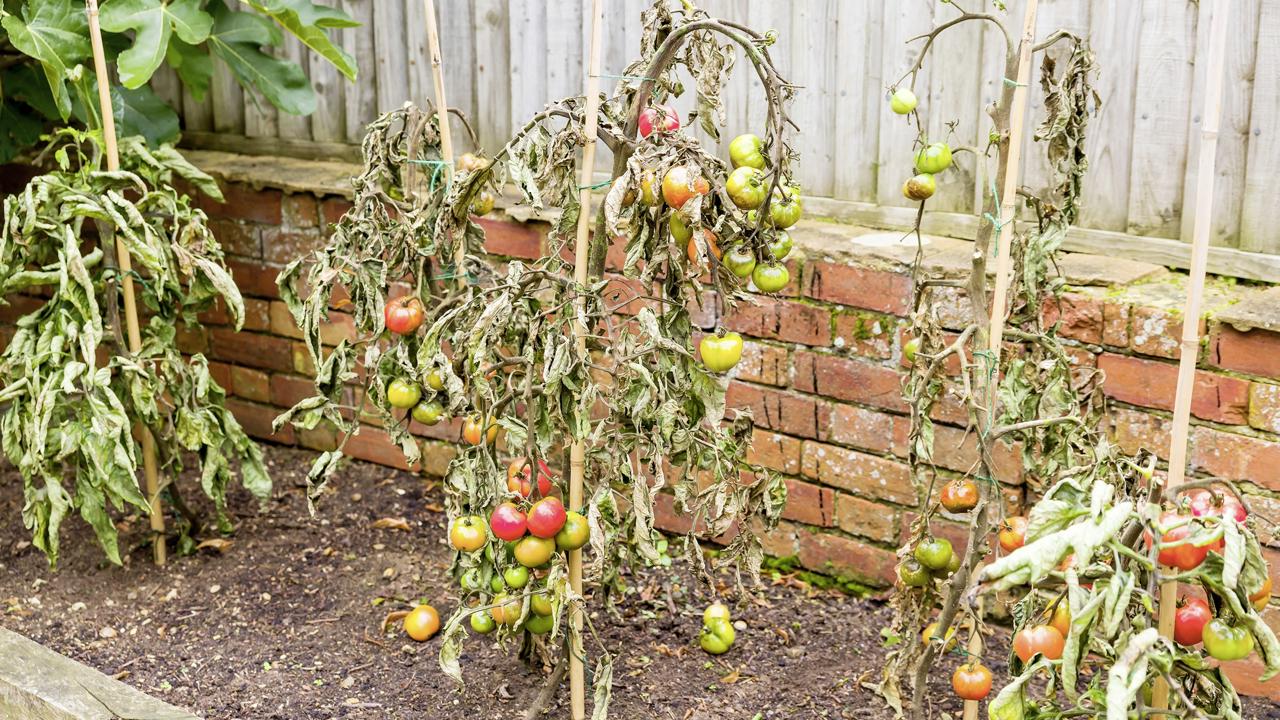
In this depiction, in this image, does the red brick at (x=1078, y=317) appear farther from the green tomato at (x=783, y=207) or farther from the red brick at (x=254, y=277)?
the red brick at (x=254, y=277)

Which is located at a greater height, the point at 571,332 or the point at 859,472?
the point at 571,332

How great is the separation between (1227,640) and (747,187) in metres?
0.97

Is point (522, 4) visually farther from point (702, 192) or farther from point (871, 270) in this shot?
point (702, 192)

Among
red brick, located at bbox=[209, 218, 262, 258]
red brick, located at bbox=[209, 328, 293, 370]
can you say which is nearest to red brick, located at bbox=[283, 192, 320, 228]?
red brick, located at bbox=[209, 218, 262, 258]

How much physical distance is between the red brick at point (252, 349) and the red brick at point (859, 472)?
175 centimetres

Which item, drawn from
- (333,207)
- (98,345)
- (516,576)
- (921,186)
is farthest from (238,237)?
(921,186)

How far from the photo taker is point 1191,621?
184cm

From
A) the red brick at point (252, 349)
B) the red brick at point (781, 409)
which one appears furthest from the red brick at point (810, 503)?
the red brick at point (252, 349)

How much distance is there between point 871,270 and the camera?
299 cm

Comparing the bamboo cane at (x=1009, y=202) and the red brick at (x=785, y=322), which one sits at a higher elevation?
the bamboo cane at (x=1009, y=202)

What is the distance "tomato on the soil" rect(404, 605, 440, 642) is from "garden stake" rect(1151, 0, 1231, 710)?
162 centimetres

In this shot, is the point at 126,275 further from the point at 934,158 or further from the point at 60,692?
the point at 934,158

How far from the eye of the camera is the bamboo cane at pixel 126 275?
306cm

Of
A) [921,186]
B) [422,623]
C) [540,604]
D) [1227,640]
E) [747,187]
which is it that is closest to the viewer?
[1227,640]
